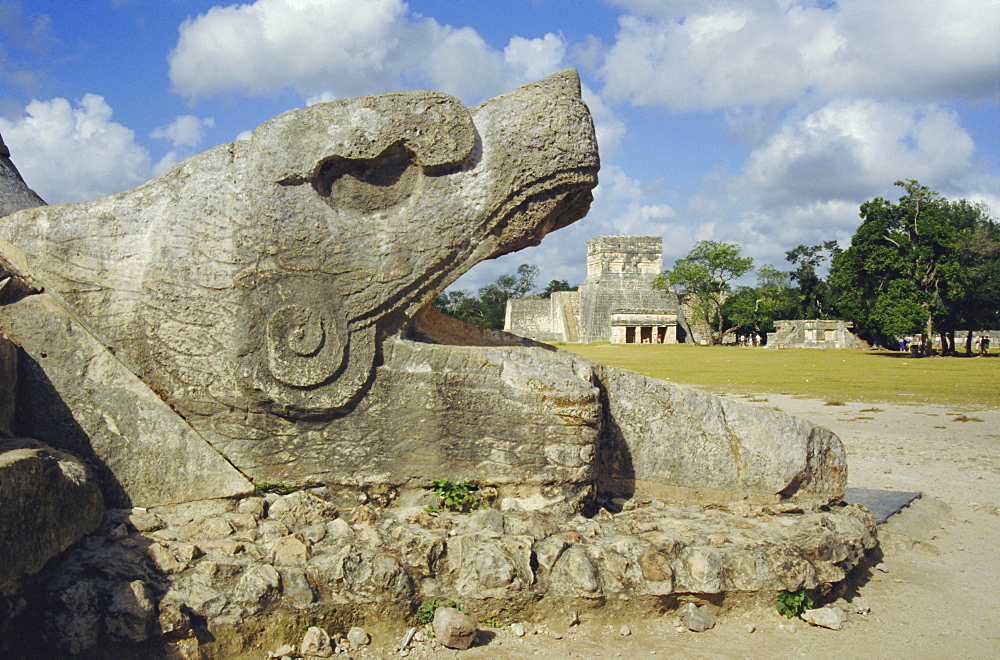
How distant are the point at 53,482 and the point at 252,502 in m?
0.98

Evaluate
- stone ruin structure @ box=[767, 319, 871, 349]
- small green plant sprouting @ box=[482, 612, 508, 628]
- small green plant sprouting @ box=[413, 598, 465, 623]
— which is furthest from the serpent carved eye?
stone ruin structure @ box=[767, 319, 871, 349]

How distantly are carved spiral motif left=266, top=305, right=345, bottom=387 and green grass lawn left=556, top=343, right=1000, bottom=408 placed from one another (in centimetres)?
1170

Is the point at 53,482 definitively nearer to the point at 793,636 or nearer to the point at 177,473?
the point at 177,473

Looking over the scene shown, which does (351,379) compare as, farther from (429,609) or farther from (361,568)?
(429,609)

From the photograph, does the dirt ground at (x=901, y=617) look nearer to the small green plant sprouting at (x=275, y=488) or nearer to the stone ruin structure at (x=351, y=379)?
the stone ruin structure at (x=351, y=379)

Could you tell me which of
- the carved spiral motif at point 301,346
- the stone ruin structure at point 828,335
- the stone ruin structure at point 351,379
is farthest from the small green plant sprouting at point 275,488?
the stone ruin structure at point 828,335

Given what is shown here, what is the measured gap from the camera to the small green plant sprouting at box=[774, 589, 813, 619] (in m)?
3.92

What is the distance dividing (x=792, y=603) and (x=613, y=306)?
3908 centimetres

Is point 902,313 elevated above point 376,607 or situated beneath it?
elevated above

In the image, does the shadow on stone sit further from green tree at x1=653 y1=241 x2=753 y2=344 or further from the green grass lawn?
green tree at x1=653 y1=241 x2=753 y2=344

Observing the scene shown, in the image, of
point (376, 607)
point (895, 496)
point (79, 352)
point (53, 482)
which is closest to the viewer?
point (53, 482)

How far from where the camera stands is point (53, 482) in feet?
10.6

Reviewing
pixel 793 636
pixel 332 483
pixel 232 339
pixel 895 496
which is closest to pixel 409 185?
pixel 232 339

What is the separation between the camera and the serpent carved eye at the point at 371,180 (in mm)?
4285
